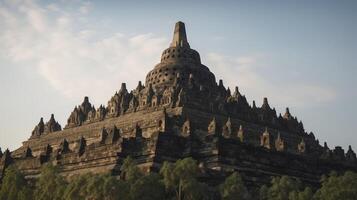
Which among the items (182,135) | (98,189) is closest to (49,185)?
(98,189)

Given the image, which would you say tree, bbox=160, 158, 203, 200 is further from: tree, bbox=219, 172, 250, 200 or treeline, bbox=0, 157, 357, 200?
tree, bbox=219, 172, 250, 200

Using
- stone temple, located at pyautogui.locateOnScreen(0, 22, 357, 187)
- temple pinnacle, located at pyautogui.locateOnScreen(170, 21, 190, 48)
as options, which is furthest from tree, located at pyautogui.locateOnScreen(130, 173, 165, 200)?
temple pinnacle, located at pyautogui.locateOnScreen(170, 21, 190, 48)

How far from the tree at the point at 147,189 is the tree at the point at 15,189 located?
953 cm

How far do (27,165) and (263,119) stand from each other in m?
36.0

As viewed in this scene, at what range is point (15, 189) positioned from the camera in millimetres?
43594

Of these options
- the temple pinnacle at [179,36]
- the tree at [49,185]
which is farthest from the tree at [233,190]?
the temple pinnacle at [179,36]

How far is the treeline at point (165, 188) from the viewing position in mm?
37875

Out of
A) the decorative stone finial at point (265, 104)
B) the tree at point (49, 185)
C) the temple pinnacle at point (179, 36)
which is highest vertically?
the temple pinnacle at point (179, 36)

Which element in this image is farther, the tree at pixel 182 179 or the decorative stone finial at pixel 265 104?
the decorative stone finial at pixel 265 104

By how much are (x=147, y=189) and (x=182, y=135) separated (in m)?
16.5

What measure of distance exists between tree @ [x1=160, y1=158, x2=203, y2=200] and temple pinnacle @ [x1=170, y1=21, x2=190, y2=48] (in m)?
58.6

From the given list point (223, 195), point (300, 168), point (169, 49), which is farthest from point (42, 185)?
point (169, 49)

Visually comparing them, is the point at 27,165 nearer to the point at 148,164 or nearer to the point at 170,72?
the point at 148,164

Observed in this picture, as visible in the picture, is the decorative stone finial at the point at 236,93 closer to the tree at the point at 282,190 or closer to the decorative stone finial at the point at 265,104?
the decorative stone finial at the point at 265,104
